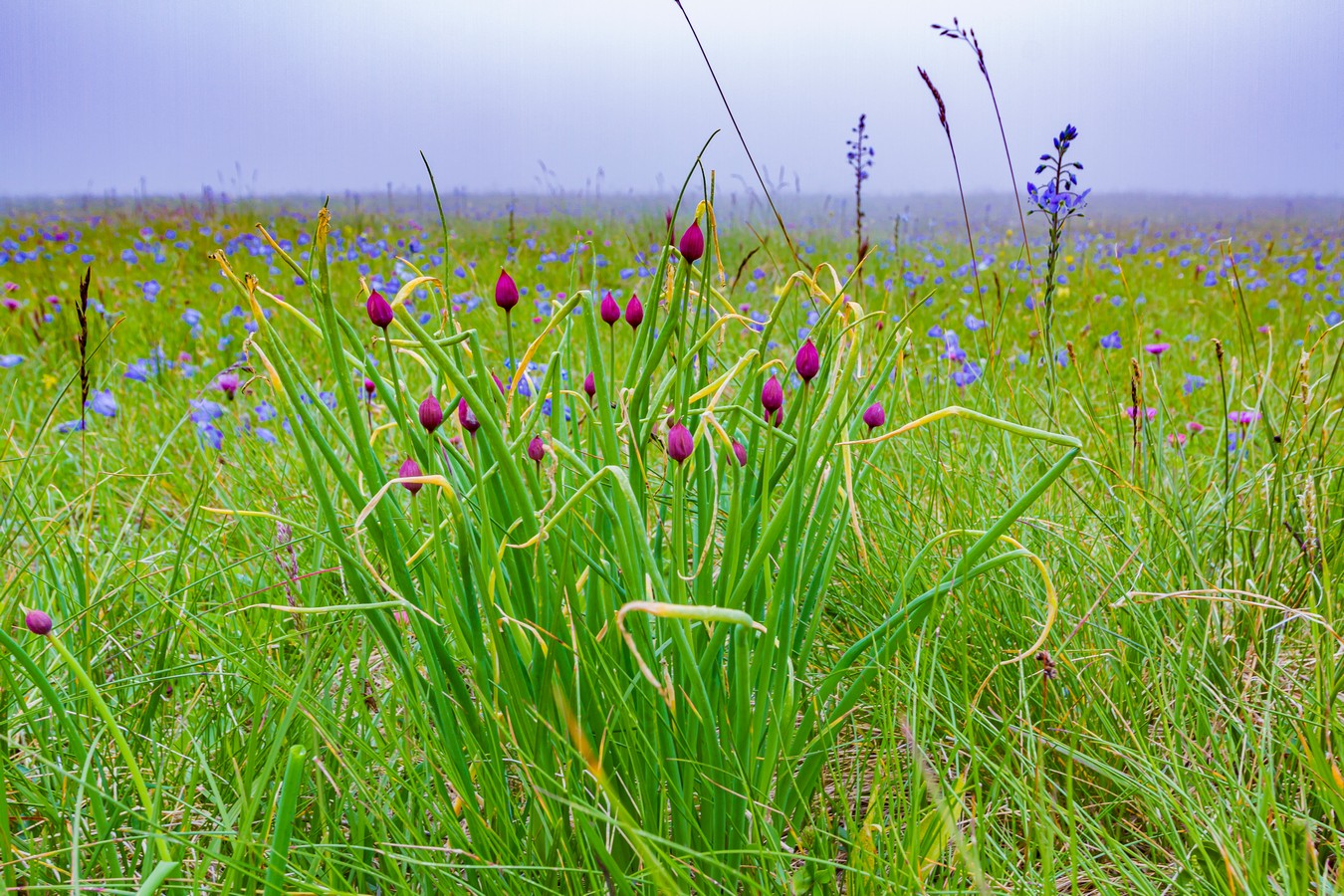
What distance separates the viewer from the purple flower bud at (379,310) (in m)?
0.85

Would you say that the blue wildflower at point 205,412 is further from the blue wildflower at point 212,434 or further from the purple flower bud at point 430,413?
the purple flower bud at point 430,413

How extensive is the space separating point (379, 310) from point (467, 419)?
0.16 meters

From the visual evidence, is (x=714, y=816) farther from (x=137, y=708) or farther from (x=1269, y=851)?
(x=137, y=708)

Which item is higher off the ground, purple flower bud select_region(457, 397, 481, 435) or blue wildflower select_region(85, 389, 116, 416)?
purple flower bud select_region(457, 397, 481, 435)

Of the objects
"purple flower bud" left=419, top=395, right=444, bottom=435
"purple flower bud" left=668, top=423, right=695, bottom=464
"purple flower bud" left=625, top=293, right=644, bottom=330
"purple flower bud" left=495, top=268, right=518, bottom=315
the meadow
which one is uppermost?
"purple flower bud" left=495, top=268, right=518, bottom=315

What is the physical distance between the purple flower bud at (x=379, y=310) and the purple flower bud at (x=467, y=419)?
120 mm

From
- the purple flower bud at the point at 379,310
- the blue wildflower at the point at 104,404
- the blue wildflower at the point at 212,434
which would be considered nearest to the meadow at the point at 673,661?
the purple flower bud at the point at 379,310

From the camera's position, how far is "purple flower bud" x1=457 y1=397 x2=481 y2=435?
95 centimetres

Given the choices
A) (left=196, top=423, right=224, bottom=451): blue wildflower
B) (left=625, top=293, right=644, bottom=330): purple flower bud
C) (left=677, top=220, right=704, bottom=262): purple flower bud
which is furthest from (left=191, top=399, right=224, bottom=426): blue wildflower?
(left=677, top=220, right=704, bottom=262): purple flower bud

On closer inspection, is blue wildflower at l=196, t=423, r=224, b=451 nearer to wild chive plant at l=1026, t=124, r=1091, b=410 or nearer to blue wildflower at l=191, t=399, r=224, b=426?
blue wildflower at l=191, t=399, r=224, b=426

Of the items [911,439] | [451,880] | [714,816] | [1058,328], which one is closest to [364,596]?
[451,880]

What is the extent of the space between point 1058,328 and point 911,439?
2.47 metres

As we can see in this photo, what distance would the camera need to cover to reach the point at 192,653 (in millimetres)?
1680

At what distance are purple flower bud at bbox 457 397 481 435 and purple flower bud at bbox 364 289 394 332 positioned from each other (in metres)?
0.12
